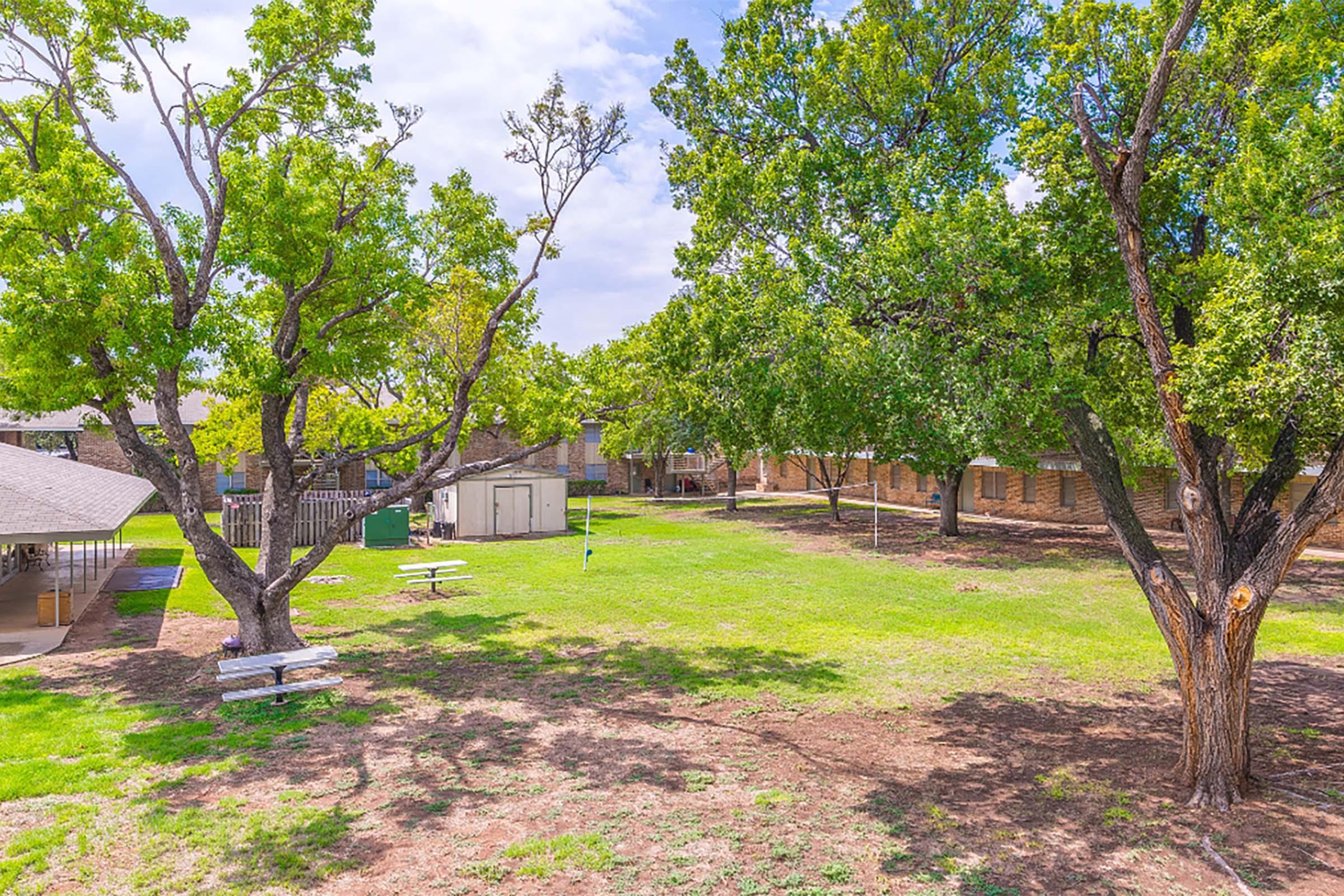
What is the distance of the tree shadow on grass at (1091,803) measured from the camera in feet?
22.9

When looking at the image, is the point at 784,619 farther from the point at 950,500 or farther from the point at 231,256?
the point at 950,500

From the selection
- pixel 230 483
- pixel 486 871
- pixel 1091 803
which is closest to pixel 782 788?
pixel 1091 803

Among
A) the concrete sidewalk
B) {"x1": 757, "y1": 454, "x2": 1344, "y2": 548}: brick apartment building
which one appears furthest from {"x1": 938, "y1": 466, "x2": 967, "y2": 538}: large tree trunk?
the concrete sidewalk

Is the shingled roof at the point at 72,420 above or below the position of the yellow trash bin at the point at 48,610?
above

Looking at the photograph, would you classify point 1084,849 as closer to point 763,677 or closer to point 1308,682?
point 763,677

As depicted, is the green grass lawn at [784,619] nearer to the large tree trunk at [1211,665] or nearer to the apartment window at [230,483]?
the large tree trunk at [1211,665]

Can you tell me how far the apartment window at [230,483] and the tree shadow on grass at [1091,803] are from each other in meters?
42.5

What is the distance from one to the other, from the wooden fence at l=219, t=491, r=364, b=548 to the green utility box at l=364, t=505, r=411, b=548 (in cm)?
112

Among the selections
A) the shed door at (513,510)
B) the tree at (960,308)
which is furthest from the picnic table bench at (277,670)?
the shed door at (513,510)

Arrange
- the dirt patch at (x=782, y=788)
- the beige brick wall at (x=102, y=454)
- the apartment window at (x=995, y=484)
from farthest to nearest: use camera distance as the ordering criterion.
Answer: the beige brick wall at (x=102, y=454)
the apartment window at (x=995, y=484)
the dirt patch at (x=782, y=788)

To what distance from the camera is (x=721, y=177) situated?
1397cm

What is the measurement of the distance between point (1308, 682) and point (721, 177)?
40.0ft

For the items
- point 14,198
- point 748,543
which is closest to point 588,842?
point 14,198

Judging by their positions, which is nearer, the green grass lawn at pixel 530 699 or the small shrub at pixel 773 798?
the green grass lawn at pixel 530 699
